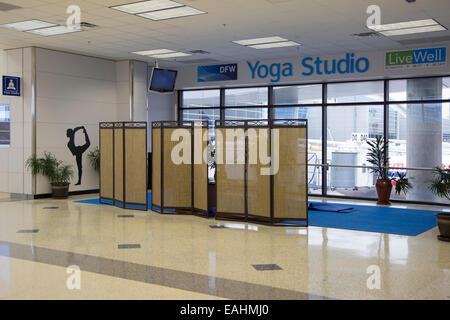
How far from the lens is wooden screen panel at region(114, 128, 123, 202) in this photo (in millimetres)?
10984

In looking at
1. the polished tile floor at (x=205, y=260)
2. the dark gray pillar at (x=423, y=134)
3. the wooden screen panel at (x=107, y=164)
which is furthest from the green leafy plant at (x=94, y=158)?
the dark gray pillar at (x=423, y=134)

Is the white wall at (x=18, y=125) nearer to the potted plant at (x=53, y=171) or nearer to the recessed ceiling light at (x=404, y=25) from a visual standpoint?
the potted plant at (x=53, y=171)

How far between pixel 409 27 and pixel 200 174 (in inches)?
191

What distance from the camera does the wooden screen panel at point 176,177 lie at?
9.98m

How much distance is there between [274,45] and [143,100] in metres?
4.44

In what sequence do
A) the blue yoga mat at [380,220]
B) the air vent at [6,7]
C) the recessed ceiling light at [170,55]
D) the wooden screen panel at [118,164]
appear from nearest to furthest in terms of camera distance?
the air vent at [6,7]
the blue yoga mat at [380,220]
the wooden screen panel at [118,164]
the recessed ceiling light at [170,55]

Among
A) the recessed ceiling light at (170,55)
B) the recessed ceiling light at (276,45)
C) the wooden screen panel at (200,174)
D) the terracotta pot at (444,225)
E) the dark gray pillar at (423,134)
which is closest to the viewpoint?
the terracotta pot at (444,225)

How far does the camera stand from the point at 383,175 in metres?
12.1

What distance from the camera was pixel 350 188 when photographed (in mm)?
13039

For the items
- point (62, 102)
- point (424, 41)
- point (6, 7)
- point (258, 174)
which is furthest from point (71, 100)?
point (424, 41)

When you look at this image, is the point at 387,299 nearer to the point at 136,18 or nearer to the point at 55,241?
the point at 55,241

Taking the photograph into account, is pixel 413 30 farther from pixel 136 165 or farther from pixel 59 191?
pixel 59 191

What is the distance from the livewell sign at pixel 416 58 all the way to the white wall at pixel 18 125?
843 cm

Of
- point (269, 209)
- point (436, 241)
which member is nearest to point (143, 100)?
point (269, 209)
